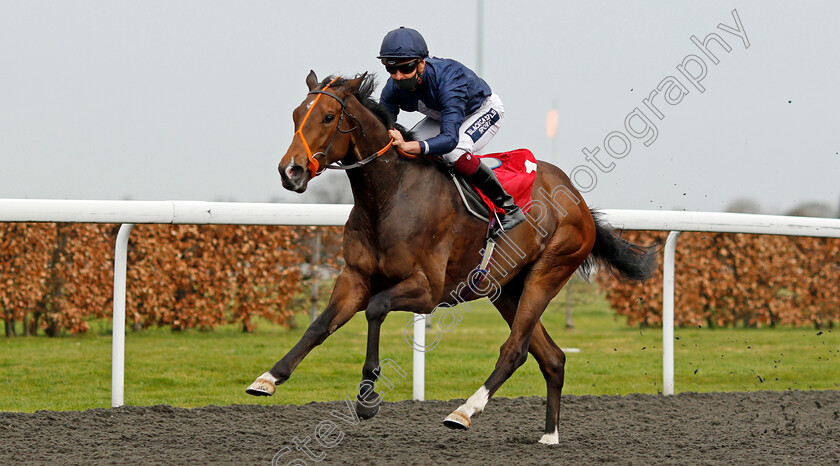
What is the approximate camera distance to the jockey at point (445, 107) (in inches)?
145

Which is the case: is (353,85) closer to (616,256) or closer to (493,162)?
(493,162)

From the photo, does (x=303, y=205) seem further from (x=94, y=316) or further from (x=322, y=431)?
(x=94, y=316)

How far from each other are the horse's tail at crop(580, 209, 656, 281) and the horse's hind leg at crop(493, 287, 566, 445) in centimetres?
59

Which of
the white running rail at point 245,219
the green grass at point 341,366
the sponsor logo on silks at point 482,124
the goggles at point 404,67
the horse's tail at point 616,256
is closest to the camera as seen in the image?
the goggles at point 404,67

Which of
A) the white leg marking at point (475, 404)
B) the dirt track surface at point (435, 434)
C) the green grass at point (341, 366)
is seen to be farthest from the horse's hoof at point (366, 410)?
the green grass at point (341, 366)

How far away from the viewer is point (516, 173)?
423cm

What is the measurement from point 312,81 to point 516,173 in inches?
46.2

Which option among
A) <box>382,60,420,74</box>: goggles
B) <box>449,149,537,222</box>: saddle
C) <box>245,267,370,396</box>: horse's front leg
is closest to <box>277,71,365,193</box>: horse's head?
<box>382,60,420,74</box>: goggles

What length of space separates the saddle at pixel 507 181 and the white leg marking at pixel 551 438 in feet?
3.55

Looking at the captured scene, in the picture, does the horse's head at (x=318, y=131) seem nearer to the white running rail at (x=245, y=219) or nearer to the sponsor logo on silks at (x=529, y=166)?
the sponsor logo on silks at (x=529, y=166)

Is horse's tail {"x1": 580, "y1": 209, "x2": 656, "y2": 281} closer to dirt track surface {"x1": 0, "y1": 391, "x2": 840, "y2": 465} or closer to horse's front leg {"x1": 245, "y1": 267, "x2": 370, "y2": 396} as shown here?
dirt track surface {"x1": 0, "y1": 391, "x2": 840, "y2": 465}

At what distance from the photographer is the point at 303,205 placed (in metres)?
4.80

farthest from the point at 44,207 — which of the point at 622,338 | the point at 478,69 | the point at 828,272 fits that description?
the point at 478,69

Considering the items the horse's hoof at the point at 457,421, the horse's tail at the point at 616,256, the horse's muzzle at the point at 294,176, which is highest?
the horse's muzzle at the point at 294,176
